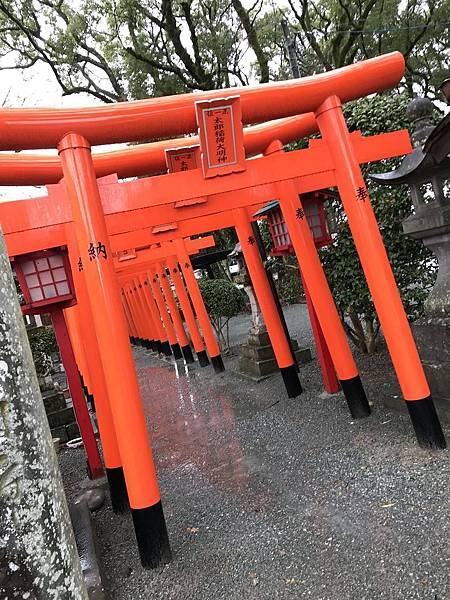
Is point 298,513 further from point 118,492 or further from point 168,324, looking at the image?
point 168,324

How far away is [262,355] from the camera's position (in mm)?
9516

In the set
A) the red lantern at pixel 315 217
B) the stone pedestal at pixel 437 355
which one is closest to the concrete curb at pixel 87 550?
the stone pedestal at pixel 437 355

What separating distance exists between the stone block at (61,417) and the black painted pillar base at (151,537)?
5.29 meters

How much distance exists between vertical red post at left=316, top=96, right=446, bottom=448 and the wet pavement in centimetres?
39

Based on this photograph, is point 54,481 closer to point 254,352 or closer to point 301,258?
point 301,258

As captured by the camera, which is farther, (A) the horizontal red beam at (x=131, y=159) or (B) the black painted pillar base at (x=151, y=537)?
(A) the horizontal red beam at (x=131, y=159)

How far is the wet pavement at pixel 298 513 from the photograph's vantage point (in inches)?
119

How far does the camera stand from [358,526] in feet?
11.5

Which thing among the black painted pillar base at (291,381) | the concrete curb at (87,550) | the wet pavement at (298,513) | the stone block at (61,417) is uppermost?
the stone block at (61,417)

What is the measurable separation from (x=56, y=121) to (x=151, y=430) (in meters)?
5.61

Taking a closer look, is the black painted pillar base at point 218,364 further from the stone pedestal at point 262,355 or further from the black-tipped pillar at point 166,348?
the black-tipped pillar at point 166,348

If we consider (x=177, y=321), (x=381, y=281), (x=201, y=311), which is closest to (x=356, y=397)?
(x=381, y=281)

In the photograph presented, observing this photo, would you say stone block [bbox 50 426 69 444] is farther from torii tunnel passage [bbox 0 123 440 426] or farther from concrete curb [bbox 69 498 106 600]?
torii tunnel passage [bbox 0 123 440 426]

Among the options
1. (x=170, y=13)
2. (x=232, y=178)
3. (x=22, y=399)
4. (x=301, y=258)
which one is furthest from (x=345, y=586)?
(x=170, y=13)
